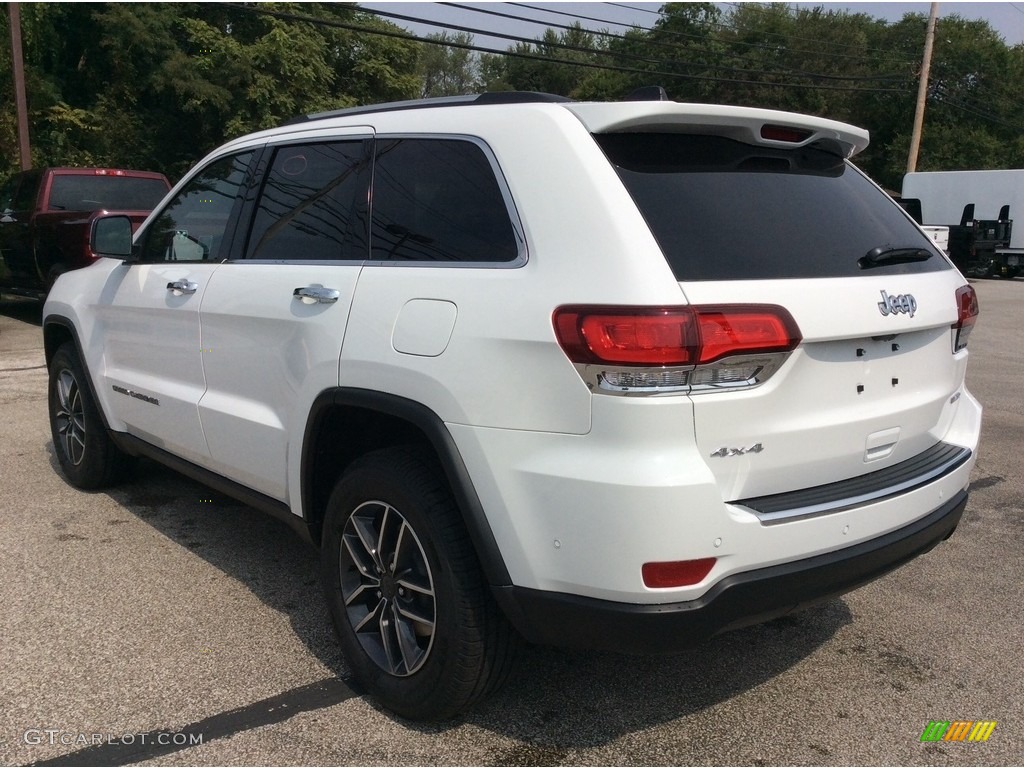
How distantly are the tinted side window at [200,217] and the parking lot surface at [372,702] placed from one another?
4.61ft

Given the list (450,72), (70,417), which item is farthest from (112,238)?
(450,72)

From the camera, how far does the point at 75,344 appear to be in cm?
491

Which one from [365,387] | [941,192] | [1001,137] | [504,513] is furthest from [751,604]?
[1001,137]

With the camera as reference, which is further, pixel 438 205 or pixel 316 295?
pixel 316 295

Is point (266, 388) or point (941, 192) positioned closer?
point (266, 388)

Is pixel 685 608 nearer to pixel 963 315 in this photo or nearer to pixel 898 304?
pixel 898 304

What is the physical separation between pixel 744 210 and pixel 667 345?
644 mm

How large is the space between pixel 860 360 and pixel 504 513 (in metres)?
1.12

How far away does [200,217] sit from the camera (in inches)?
159

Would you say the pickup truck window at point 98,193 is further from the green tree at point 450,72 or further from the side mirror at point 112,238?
the green tree at point 450,72

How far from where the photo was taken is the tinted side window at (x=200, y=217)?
3844mm

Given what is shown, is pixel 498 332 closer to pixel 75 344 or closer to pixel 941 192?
pixel 75 344

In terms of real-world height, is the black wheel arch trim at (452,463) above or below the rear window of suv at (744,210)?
below
